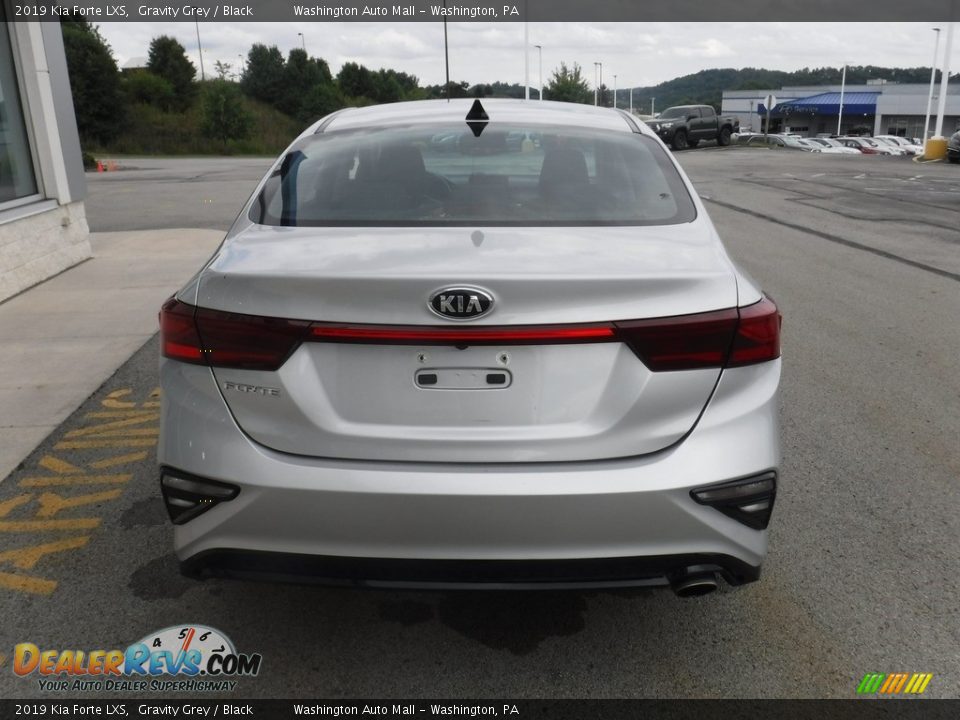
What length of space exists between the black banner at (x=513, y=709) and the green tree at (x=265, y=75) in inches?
3054

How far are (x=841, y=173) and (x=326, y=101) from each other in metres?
54.6

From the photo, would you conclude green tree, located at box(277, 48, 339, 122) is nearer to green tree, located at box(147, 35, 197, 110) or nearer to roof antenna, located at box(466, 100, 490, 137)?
green tree, located at box(147, 35, 197, 110)

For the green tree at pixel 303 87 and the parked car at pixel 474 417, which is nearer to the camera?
the parked car at pixel 474 417

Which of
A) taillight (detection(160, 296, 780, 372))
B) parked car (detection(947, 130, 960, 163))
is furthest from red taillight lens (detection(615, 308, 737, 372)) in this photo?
parked car (detection(947, 130, 960, 163))

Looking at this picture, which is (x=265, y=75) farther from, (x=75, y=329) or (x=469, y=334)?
(x=469, y=334)

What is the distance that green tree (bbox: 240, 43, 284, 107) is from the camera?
74.9 meters

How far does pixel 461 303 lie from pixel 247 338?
590 millimetres

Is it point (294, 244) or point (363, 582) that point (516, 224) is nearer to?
point (294, 244)

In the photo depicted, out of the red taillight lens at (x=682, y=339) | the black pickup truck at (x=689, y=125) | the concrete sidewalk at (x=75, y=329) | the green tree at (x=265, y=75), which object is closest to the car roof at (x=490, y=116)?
the red taillight lens at (x=682, y=339)

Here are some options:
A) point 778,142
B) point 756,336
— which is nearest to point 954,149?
point 778,142

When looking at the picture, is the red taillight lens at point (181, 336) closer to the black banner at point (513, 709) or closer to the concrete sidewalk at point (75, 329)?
the black banner at point (513, 709)

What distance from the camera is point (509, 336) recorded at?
7.36 ft

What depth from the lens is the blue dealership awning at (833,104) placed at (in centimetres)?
8944

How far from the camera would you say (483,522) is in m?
2.27
